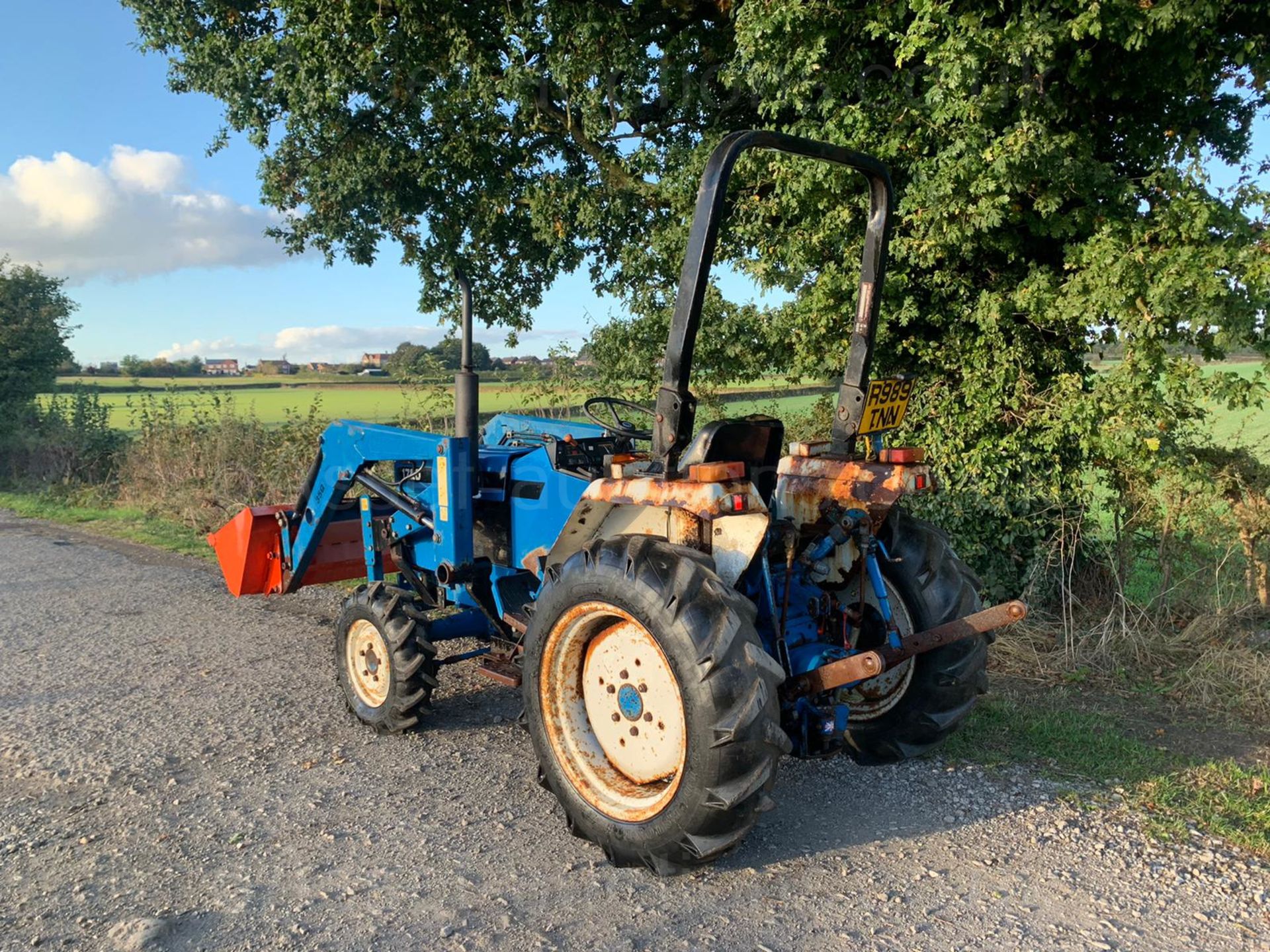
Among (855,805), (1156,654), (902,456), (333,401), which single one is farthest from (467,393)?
(333,401)

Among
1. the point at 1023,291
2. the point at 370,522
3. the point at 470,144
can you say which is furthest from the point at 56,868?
the point at 470,144

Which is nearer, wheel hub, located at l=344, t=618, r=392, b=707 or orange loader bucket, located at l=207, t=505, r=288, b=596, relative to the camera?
wheel hub, located at l=344, t=618, r=392, b=707

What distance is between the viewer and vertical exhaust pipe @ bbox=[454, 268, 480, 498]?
4551mm

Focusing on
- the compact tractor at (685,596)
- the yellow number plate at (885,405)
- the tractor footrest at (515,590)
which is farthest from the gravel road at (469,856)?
the yellow number plate at (885,405)

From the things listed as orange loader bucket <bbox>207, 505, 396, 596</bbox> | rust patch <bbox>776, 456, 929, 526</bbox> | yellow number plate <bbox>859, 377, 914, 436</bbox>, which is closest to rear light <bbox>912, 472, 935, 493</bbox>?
rust patch <bbox>776, 456, 929, 526</bbox>

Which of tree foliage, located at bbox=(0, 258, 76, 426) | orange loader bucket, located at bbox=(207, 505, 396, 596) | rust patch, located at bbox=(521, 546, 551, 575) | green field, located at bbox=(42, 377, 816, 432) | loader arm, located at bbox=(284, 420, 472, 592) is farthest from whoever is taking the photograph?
tree foliage, located at bbox=(0, 258, 76, 426)

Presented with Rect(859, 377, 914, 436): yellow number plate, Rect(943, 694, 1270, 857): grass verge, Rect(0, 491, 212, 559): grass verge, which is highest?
Rect(859, 377, 914, 436): yellow number plate

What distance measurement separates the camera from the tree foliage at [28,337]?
55.5 feet

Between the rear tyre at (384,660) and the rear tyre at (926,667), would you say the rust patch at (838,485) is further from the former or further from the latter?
the rear tyre at (384,660)

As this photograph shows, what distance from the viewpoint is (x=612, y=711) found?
3498 millimetres

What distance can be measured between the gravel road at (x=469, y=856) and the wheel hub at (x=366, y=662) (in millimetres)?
187

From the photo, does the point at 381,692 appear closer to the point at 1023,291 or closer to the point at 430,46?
the point at 1023,291

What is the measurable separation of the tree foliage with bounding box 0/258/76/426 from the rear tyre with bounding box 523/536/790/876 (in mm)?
17008

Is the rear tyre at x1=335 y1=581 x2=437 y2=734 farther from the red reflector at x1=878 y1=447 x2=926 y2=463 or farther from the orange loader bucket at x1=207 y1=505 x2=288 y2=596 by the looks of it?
the red reflector at x1=878 y1=447 x2=926 y2=463
